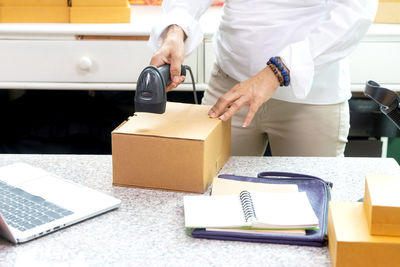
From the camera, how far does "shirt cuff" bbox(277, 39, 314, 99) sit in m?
1.11

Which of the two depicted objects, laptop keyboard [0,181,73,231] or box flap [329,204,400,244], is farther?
laptop keyboard [0,181,73,231]

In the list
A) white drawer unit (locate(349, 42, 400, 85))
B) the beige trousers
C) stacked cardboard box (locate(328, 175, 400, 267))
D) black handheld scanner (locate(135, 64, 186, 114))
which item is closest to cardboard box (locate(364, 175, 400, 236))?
stacked cardboard box (locate(328, 175, 400, 267))

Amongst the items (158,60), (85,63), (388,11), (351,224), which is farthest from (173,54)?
(388,11)

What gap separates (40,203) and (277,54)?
1.86 feet

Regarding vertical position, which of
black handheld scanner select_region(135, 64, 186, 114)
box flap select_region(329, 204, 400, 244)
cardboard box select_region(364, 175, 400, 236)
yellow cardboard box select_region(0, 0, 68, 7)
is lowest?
box flap select_region(329, 204, 400, 244)

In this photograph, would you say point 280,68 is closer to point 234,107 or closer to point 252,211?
point 234,107

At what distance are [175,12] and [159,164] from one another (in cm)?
43

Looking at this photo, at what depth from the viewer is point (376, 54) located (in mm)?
1878

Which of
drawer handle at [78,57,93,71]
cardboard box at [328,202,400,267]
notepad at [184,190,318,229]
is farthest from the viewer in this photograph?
drawer handle at [78,57,93,71]

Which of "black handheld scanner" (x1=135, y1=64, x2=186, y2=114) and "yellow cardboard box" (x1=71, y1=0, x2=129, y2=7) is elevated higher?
"yellow cardboard box" (x1=71, y1=0, x2=129, y2=7)

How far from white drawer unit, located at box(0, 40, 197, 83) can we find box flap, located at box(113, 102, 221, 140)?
710mm

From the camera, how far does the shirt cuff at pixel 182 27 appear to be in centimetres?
128

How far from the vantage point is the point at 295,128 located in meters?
1.34

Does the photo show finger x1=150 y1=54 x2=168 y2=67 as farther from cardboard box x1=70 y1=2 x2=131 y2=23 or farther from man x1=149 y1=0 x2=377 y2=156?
cardboard box x1=70 y1=2 x2=131 y2=23
